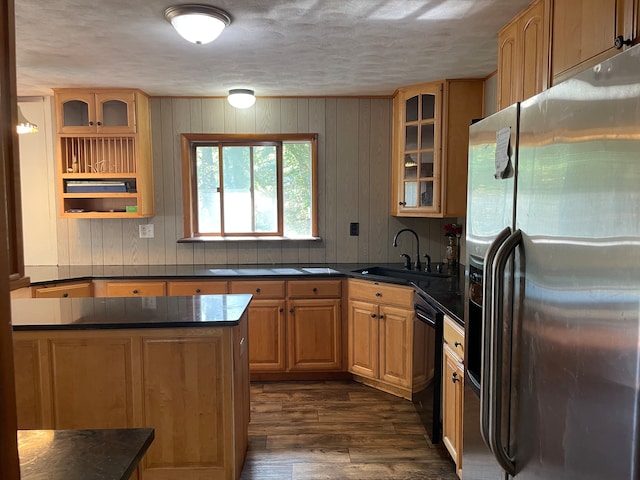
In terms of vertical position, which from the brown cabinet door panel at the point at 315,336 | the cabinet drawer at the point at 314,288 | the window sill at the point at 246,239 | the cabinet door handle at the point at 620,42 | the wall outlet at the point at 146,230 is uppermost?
the cabinet door handle at the point at 620,42

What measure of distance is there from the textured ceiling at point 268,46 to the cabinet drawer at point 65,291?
5.14ft

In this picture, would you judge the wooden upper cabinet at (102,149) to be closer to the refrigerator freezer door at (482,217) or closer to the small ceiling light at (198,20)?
the small ceiling light at (198,20)

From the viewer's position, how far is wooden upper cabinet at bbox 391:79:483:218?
3.39m

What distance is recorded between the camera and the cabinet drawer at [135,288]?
358 cm

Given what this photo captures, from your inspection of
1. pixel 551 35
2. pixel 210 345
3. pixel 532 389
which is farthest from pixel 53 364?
pixel 551 35

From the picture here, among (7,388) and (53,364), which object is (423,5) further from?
(53,364)

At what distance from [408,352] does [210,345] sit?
5.25 ft

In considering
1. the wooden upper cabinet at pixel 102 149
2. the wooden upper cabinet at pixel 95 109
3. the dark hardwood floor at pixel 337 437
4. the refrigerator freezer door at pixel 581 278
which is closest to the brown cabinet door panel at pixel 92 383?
the dark hardwood floor at pixel 337 437

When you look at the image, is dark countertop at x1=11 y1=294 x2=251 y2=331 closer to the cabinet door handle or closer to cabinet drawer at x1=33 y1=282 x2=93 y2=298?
cabinet drawer at x1=33 y1=282 x2=93 y2=298

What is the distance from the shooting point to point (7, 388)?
690 millimetres

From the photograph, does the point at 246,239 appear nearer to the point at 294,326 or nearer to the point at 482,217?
the point at 294,326

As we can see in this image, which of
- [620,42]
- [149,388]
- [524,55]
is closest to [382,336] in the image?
[149,388]

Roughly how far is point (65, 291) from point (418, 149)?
9.75ft

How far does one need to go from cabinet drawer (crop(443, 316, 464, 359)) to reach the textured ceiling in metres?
1.53
